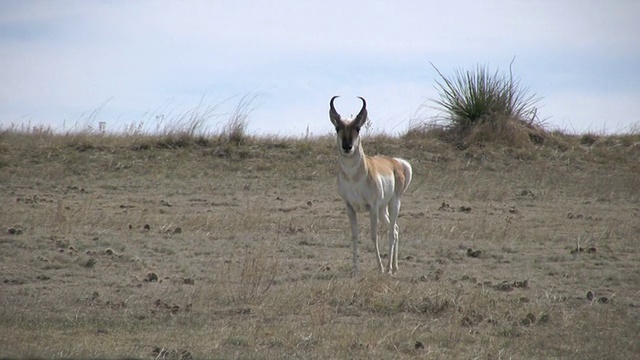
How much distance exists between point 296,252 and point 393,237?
4.25 ft

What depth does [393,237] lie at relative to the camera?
42.1 feet

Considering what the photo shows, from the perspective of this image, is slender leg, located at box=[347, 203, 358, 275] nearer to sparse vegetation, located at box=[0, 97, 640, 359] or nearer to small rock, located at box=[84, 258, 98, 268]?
sparse vegetation, located at box=[0, 97, 640, 359]

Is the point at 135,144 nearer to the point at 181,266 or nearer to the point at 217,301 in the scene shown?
the point at 181,266

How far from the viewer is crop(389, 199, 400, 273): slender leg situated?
40.6ft

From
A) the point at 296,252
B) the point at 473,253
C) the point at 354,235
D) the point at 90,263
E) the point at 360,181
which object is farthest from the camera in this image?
the point at 296,252

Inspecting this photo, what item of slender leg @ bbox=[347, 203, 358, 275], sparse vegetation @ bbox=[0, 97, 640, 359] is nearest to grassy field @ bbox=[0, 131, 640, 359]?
sparse vegetation @ bbox=[0, 97, 640, 359]

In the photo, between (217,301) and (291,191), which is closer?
(217,301)

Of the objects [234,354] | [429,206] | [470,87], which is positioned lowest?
[234,354]

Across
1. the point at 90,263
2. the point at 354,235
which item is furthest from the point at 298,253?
the point at 90,263

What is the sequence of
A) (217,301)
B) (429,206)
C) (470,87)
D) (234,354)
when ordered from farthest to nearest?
(470,87)
(429,206)
(217,301)
(234,354)

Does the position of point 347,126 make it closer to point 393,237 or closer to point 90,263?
point 393,237

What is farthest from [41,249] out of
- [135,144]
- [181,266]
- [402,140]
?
[402,140]

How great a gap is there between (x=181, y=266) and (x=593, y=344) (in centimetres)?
524

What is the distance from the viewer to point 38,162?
1962 centimetres
